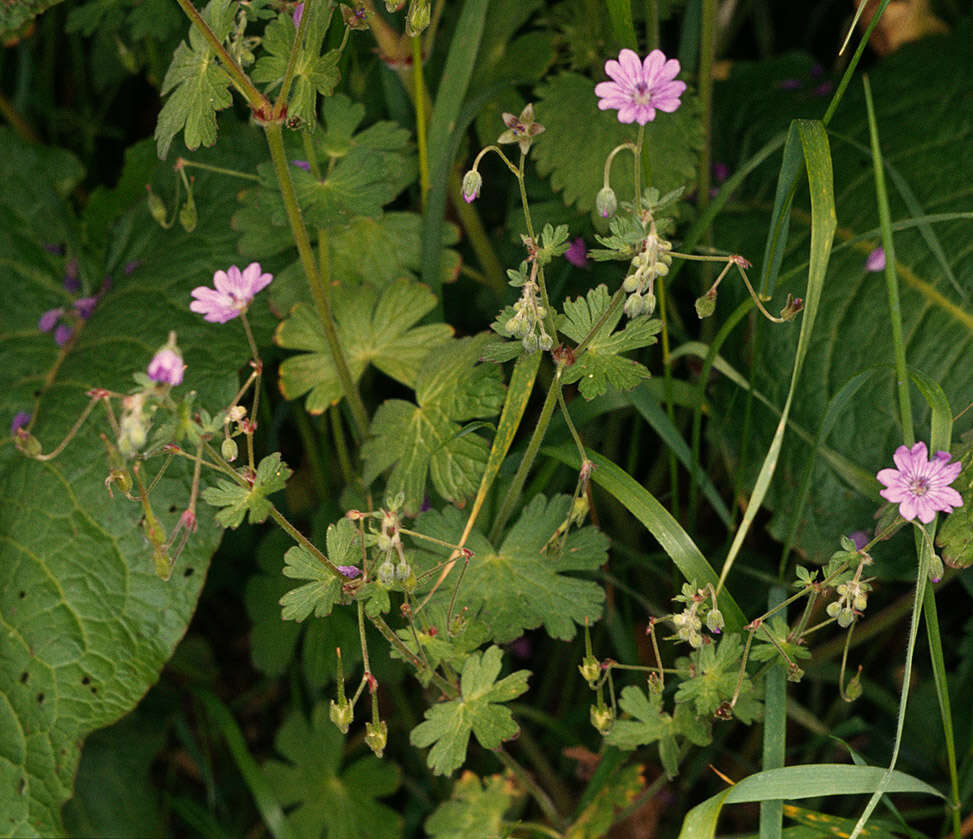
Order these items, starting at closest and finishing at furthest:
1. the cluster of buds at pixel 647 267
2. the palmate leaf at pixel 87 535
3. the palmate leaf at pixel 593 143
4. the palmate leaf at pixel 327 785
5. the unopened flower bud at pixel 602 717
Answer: the cluster of buds at pixel 647 267 → the unopened flower bud at pixel 602 717 → the palmate leaf at pixel 87 535 → the palmate leaf at pixel 593 143 → the palmate leaf at pixel 327 785

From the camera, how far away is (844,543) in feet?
4.48

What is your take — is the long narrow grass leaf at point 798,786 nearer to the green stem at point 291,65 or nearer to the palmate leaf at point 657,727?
the palmate leaf at point 657,727

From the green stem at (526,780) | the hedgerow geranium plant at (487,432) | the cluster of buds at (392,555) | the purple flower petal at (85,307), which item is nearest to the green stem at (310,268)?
the hedgerow geranium plant at (487,432)

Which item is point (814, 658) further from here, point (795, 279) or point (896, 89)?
point (896, 89)

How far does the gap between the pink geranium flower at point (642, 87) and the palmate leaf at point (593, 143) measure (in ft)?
1.43

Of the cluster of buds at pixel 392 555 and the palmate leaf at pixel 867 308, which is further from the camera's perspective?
the palmate leaf at pixel 867 308

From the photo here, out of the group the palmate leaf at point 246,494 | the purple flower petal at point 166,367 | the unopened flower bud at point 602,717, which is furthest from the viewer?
the unopened flower bud at point 602,717

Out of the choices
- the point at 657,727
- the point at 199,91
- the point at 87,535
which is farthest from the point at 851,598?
the point at 87,535

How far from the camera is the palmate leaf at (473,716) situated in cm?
151

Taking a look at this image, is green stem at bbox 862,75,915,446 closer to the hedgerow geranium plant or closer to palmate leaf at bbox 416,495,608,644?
the hedgerow geranium plant

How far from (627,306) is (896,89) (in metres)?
1.33

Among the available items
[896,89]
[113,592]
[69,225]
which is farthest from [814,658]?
[69,225]

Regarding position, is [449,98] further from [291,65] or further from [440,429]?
[440,429]

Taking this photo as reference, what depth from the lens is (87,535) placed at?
1.88 meters
